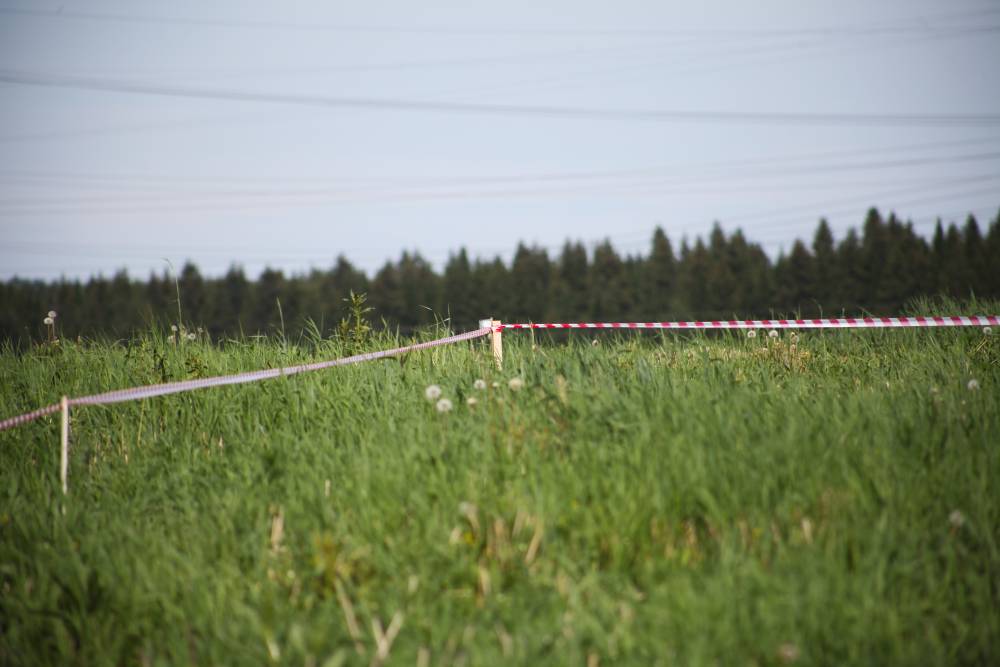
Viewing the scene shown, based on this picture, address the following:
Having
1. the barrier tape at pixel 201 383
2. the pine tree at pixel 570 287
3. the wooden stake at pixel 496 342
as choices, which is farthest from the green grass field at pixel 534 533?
the pine tree at pixel 570 287

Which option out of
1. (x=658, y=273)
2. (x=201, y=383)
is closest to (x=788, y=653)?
(x=201, y=383)

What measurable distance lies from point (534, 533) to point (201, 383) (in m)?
3.16

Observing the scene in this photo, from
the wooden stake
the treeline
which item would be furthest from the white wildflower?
the treeline

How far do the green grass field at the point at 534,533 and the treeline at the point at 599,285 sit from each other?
85227 mm

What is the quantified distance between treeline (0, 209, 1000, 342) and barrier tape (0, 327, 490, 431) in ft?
273

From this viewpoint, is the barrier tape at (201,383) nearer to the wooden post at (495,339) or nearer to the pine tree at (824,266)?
the wooden post at (495,339)

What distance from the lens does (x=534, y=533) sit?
138 inches

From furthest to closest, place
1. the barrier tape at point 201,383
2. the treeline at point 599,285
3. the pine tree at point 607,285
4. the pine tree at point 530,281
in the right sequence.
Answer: the pine tree at point 530,281, the pine tree at point 607,285, the treeline at point 599,285, the barrier tape at point 201,383

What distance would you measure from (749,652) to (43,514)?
4.18m

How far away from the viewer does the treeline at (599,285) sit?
4370 inches

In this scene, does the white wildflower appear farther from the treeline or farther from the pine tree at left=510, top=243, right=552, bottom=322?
the pine tree at left=510, top=243, right=552, bottom=322

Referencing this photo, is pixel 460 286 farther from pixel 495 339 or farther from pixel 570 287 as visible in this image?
pixel 495 339

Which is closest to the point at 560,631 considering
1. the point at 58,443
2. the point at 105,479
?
the point at 105,479

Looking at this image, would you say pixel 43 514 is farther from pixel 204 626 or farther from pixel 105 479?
pixel 204 626
